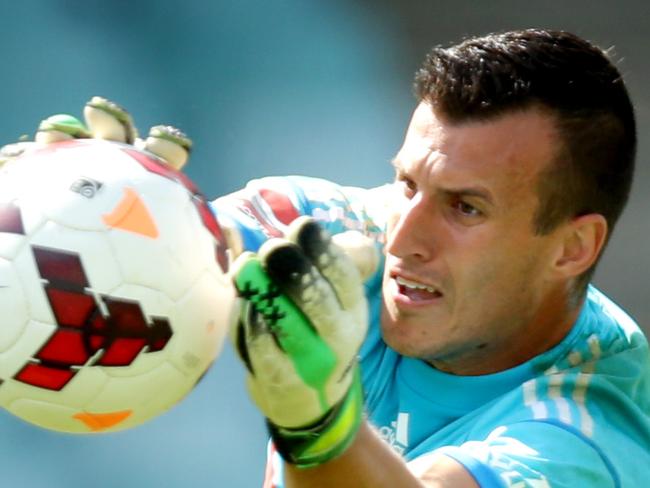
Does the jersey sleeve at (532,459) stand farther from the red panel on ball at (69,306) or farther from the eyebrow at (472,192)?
the red panel on ball at (69,306)

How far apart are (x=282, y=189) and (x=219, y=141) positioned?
1.56m

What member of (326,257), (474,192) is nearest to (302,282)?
(326,257)

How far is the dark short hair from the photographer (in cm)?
229

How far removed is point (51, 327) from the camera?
1830mm

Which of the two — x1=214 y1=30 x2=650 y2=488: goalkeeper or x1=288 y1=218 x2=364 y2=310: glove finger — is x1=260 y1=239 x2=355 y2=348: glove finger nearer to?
x1=288 y1=218 x2=364 y2=310: glove finger

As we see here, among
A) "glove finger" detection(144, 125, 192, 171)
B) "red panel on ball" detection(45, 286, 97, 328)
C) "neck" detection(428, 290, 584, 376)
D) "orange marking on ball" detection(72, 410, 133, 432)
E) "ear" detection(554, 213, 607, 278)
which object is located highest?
"glove finger" detection(144, 125, 192, 171)

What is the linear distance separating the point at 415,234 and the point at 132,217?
1.85 feet

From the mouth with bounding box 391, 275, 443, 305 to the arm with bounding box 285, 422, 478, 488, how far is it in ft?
1.56

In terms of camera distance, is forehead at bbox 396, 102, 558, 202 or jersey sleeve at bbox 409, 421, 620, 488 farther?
forehead at bbox 396, 102, 558, 202

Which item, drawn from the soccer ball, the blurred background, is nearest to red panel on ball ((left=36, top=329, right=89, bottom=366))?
the soccer ball

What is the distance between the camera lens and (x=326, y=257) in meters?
1.68

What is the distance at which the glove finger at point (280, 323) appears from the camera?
1656mm

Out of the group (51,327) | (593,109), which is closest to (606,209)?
(593,109)

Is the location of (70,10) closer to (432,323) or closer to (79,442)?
(79,442)
